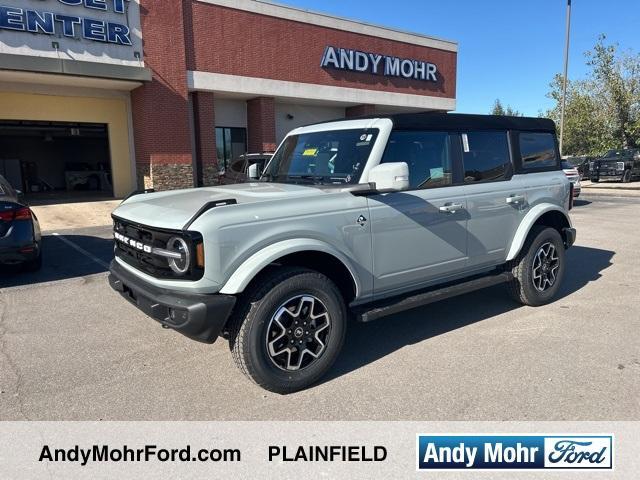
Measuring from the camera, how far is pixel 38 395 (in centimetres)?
347

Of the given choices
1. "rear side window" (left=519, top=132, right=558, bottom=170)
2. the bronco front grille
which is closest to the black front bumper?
the bronco front grille

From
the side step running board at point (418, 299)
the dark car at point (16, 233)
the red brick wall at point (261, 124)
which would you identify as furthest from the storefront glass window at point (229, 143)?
the side step running board at point (418, 299)

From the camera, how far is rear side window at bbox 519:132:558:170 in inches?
206

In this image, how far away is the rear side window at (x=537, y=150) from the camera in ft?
17.2

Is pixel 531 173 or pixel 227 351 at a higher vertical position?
pixel 531 173

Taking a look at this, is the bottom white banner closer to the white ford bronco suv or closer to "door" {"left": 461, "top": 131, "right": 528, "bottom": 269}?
the white ford bronco suv

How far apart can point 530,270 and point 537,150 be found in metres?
1.37

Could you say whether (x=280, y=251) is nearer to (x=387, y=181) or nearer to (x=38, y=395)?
(x=387, y=181)

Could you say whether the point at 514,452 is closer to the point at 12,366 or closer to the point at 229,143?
the point at 12,366

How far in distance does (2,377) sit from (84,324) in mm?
1214

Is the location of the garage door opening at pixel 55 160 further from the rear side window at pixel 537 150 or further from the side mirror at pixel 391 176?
the side mirror at pixel 391 176

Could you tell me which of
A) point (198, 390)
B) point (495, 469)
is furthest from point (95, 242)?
point (495, 469)

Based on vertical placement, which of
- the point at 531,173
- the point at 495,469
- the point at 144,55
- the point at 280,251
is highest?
the point at 144,55

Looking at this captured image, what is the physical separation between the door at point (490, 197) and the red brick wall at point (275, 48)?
593 inches
